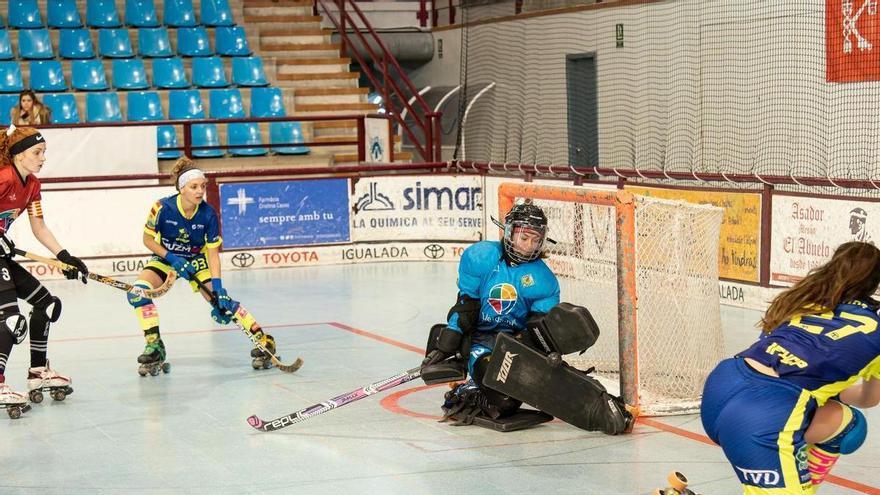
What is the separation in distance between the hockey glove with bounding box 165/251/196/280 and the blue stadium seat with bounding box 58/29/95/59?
30.7 ft

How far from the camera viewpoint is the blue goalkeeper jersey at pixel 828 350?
377 cm

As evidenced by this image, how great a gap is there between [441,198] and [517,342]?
7.98 meters

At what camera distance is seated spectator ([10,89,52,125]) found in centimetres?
1330

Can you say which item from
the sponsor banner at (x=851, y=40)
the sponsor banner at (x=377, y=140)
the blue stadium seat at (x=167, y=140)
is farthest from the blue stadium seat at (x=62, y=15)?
the sponsor banner at (x=851, y=40)

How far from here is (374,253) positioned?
543 inches

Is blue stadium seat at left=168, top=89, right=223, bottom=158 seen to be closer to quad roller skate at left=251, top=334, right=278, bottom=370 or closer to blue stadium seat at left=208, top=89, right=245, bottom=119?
blue stadium seat at left=208, top=89, right=245, bottom=119

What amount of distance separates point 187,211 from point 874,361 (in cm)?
512

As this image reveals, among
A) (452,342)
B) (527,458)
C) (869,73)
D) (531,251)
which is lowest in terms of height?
(527,458)

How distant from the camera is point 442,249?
13828 millimetres

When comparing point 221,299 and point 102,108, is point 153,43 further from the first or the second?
point 221,299

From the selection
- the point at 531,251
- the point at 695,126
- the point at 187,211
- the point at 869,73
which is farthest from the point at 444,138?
the point at 531,251

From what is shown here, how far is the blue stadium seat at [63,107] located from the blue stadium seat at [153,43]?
1.58 metres

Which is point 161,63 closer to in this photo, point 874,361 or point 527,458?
point 527,458

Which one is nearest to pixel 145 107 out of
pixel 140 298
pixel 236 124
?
pixel 236 124
